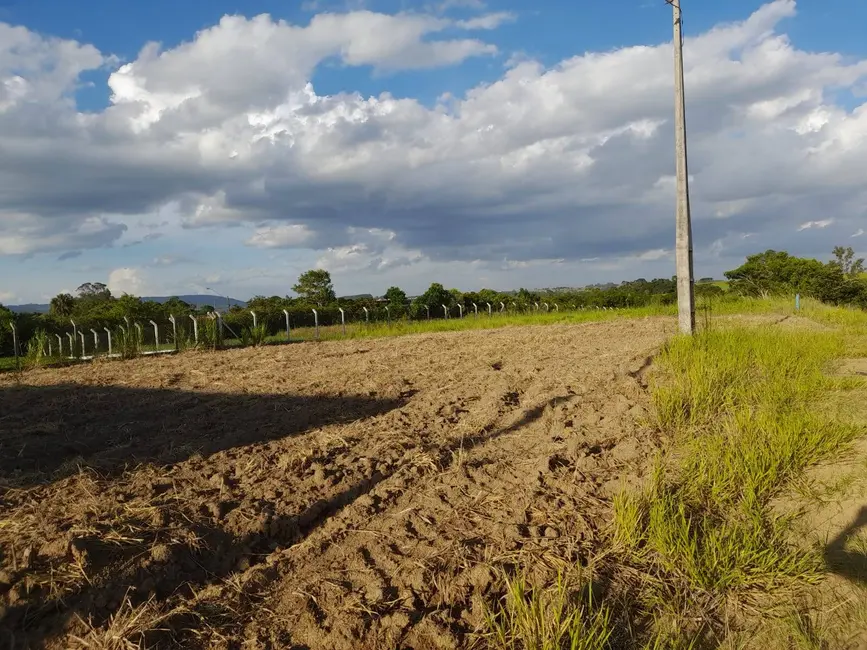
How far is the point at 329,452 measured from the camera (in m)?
4.82

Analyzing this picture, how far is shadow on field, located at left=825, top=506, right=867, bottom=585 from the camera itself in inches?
131

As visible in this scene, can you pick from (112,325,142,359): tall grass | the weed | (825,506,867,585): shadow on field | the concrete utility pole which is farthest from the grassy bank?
(112,325,142,359): tall grass

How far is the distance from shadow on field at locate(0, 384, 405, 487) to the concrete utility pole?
5046 millimetres

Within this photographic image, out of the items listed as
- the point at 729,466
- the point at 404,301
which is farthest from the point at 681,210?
the point at 404,301

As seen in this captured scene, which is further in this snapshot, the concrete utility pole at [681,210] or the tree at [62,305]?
the tree at [62,305]

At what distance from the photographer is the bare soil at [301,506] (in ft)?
9.01

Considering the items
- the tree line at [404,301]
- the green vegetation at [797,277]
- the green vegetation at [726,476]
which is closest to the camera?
the green vegetation at [726,476]

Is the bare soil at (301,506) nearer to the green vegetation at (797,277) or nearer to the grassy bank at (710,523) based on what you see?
the grassy bank at (710,523)

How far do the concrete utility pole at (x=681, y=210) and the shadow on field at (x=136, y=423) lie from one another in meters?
5.05

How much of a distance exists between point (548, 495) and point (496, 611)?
125cm

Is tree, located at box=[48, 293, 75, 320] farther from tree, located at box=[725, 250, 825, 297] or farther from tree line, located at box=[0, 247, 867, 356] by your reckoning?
tree, located at box=[725, 250, 825, 297]

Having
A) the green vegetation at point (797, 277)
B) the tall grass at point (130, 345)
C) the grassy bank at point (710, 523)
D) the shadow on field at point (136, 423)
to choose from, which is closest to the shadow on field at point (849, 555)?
the grassy bank at point (710, 523)

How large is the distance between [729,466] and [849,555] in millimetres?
904

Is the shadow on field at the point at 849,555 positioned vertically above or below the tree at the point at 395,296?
below
